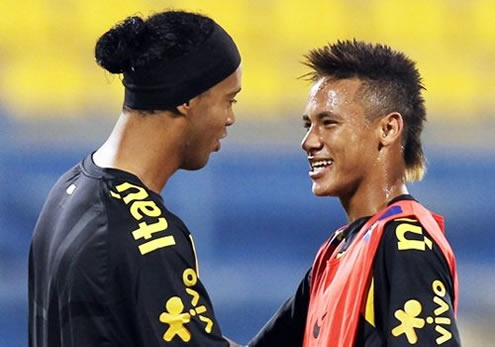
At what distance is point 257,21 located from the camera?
6.76 meters

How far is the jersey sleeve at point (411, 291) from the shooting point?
2736mm

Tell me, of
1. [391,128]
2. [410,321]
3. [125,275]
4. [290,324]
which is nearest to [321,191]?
[391,128]

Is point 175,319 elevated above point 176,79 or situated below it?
below

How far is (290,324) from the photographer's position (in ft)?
10.6

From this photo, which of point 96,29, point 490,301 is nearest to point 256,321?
point 490,301

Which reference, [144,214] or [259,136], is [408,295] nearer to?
[144,214]

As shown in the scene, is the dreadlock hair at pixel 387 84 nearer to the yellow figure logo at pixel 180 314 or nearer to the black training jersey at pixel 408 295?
the black training jersey at pixel 408 295

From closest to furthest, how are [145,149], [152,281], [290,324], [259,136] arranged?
[152,281] → [145,149] → [290,324] → [259,136]

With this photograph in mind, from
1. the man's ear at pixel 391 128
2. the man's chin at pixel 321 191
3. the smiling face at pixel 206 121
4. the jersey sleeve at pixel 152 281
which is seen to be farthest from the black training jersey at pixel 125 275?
the man's ear at pixel 391 128

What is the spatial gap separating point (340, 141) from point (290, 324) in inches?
19.6

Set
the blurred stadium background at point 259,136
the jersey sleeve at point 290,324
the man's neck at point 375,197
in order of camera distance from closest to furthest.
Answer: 1. the man's neck at point 375,197
2. the jersey sleeve at point 290,324
3. the blurred stadium background at point 259,136

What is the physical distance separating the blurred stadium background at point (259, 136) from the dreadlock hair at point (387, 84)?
11.2ft

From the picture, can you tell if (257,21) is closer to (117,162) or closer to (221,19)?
(221,19)

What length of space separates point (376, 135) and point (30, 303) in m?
0.92
